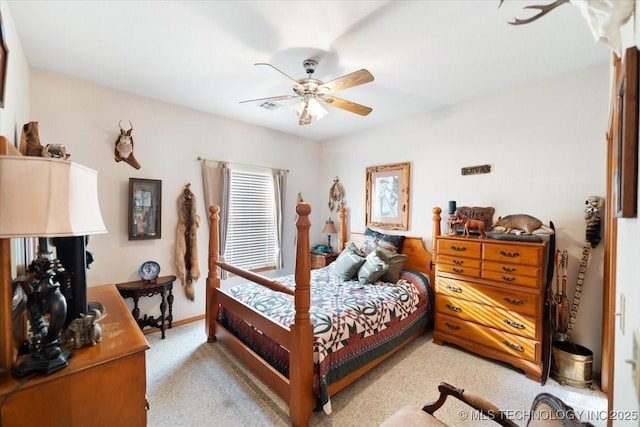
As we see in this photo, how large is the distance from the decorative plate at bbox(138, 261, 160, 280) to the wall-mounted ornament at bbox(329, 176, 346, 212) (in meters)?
2.71

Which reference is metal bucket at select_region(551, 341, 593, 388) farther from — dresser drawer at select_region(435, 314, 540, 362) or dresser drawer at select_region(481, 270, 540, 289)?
dresser drawer at select_region(481, 270, 540, 289)

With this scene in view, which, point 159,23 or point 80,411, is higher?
point 159,23

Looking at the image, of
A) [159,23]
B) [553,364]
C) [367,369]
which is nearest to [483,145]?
[553,364]

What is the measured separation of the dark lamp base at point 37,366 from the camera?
3.01 ft

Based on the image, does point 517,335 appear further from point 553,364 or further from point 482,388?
point 482,388

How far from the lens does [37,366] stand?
3.07 feet

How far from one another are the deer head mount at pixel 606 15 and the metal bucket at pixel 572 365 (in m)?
2.65

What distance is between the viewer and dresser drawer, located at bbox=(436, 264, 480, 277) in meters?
2.62

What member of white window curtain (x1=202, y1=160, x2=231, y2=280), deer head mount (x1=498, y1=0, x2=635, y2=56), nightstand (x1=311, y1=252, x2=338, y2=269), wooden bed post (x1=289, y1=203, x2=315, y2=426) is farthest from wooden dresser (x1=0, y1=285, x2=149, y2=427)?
nightstand (x1=311, y1=252, x2=338, y2=269)

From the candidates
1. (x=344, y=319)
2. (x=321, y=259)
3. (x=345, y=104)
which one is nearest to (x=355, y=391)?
(x=344, y=319)

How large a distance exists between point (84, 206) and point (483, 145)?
137 inches

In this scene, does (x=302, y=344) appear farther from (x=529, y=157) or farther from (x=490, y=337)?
(x=529, y=157)

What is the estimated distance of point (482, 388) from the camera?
2.20 m

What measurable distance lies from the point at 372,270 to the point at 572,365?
72.4 inches
